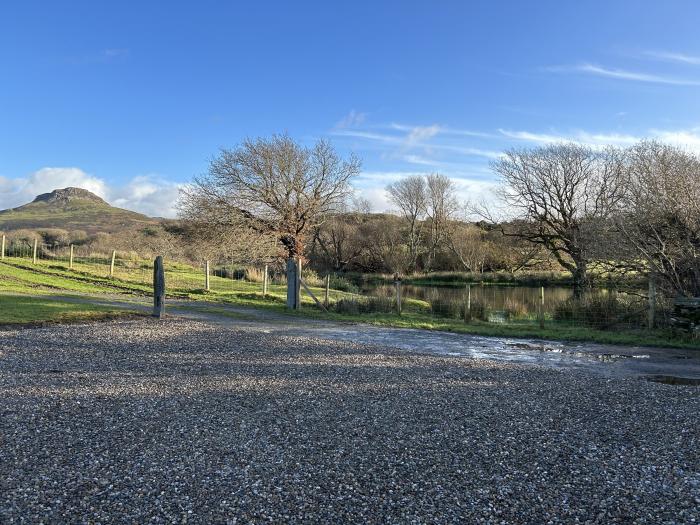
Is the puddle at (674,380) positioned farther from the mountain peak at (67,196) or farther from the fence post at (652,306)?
the mountain peak at (67,196)

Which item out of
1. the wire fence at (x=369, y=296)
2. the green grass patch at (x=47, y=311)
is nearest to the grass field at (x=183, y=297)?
the green grass patch at (x=47, y=311)

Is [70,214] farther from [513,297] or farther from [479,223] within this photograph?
[513,297]

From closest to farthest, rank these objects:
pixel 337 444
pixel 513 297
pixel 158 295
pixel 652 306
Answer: pixel 337 444, pixel 652 306, pixel 158 295, pixel 513 297

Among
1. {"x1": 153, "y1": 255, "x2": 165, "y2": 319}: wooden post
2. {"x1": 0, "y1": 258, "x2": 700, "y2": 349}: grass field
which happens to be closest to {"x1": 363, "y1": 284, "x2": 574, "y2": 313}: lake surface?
{"x1": 0, "y1": 258, "x2": 700, "y2": 349}: grass field

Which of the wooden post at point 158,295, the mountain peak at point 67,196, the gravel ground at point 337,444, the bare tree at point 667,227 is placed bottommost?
the gravel ground at point 337,444

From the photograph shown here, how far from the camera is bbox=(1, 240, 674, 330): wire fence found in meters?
18.1

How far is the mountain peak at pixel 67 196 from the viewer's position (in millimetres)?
165913

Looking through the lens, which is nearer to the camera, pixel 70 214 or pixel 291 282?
pixel 291 282

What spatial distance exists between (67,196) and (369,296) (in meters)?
171

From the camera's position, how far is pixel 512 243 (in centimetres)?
3784

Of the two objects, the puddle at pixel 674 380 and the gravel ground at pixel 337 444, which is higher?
the gravel ground at pixel 337 444

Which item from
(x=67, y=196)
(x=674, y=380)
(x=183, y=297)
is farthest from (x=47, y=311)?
(x=67, y=196)

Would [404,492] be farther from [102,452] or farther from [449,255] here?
[449,255]

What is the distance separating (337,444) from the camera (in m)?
5.88
